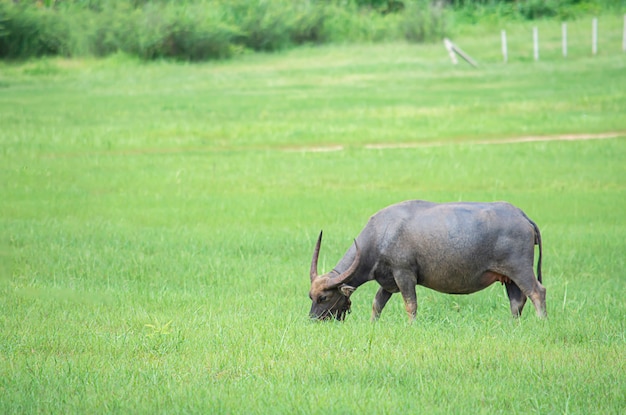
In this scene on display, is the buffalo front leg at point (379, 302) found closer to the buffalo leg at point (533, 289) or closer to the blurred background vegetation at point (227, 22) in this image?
the buffalo leg at point (533, 289)

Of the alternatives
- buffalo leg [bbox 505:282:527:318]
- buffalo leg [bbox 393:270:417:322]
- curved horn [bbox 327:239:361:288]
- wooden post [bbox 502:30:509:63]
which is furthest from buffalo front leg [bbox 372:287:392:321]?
wooden post [bbox 502:30:509:63]

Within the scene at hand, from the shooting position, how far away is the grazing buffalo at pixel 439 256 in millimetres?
8141

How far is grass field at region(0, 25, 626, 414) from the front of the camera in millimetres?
6227

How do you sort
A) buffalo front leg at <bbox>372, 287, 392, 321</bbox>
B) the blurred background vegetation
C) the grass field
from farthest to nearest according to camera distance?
the blurred background vegetation < buffalo front leg at <bbox>372, 287, 392, 321</bbox> < the grass field

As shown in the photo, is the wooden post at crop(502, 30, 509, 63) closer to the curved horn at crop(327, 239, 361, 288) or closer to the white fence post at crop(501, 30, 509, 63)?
the white fence post at crop(501, 30, 509, 63)

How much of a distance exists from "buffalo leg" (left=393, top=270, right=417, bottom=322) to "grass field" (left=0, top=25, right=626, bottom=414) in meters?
0.13

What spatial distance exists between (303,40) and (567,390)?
142 ft

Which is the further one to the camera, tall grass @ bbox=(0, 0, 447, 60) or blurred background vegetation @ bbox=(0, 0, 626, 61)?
blurred background vegetation @ bbox=(0, 0, 626, 61)

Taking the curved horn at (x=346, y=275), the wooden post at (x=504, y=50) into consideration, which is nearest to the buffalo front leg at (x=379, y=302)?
the curved horn at (x=346, y=275)

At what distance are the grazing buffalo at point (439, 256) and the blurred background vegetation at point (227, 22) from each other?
93.1 feet

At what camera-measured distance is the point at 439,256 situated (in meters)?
8.23

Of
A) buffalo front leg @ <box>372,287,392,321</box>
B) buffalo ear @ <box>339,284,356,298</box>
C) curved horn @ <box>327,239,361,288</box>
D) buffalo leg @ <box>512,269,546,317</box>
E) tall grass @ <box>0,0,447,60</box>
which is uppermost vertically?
curved horn @ <box>327,239,361,288</box>

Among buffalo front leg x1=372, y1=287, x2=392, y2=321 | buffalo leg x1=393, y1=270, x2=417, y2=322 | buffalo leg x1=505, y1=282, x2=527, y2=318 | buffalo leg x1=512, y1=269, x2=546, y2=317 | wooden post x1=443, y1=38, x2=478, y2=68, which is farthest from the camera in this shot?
wooden post x1=443, y1=38, x2=478, y2=68

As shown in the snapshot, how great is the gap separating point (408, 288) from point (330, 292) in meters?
0.65
